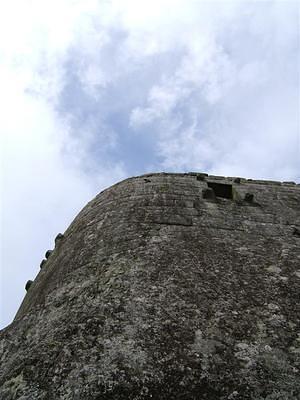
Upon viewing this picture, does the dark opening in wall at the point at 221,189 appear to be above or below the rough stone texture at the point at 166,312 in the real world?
above

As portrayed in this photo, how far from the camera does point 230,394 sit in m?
3.77

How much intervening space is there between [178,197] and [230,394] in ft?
14.6

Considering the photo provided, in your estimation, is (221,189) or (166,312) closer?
(166,312)

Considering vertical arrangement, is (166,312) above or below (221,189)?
below

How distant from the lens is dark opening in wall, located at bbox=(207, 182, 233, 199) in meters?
9.04

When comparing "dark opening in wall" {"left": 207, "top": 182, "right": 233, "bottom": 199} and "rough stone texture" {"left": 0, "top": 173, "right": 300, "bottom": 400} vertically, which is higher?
"dark opening in wall" {"left": 207, "top": 182, "right": 233, "bottom": 199}

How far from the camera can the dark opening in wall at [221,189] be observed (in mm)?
9039

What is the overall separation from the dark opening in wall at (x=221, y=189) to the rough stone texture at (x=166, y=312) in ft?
4.26

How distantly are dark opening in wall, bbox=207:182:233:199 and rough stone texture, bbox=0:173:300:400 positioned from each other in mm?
1297

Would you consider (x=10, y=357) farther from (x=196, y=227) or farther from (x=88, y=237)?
(x=196, y=227)

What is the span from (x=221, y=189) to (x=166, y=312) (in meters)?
4.78

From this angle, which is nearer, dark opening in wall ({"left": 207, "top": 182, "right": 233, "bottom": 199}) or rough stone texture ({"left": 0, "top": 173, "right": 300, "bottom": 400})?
rough stone texture ({"left": 0, "top": 173, "right": 300, "bottom": 400})

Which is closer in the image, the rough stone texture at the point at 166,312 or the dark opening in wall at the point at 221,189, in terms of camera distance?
the rough stone texture at the point at 166,312

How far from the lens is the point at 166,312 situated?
4.73 m
